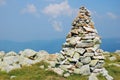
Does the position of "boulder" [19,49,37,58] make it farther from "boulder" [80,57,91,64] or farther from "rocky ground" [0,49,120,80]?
"boulder" [80,57,91,64]

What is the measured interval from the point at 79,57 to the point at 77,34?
12.8ft

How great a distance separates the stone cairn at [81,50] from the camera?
47.6 m

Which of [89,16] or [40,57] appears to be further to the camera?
[40,57]

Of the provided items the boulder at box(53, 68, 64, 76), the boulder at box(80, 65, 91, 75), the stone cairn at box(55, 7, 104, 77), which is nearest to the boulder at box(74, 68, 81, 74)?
the stone cairn at box(55, 7, 104, 77)

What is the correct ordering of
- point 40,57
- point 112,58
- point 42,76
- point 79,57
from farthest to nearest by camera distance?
1. point 112,58
2. point 40,57
3. point 79,57
4. point 42,76

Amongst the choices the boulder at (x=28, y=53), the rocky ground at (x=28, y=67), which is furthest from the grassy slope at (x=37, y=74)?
the boulder at (x=28, y=53)

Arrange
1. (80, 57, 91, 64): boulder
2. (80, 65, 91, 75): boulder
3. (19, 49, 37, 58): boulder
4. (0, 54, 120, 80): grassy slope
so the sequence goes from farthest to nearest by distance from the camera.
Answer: (19, 49, 37, 58): boulder
(80, 57, 91, 64): boulder
(80, 65, 91, 75): boulder
(0, 54, 120, 80): grassy slope

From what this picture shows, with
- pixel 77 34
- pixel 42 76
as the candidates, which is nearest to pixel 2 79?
pixel 42 76

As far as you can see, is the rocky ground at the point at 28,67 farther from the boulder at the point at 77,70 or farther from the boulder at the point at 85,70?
the boulder at the point at 85,70

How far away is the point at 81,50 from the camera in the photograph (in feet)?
159

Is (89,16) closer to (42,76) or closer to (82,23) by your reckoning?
(82,23)

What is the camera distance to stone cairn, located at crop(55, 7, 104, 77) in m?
47.6

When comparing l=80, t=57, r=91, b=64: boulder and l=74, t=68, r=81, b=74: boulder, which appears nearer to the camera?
l=74, t=68, r=81, b=74: boulder

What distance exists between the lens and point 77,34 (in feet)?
165
